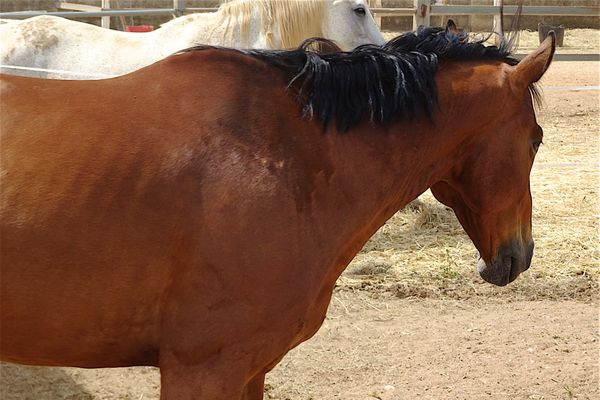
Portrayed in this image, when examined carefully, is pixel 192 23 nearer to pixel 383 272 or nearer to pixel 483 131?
pixel 383 272

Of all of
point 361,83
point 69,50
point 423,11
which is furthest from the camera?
point 423,11

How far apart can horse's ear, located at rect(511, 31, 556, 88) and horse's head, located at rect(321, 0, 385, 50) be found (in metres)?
3.22

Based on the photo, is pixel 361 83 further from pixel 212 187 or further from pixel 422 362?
pixel 422 362

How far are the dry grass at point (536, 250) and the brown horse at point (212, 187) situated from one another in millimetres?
2823

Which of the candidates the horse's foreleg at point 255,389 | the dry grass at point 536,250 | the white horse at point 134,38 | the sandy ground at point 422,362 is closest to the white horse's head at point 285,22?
the white horse at point 134,38

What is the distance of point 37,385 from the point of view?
12.3 feet

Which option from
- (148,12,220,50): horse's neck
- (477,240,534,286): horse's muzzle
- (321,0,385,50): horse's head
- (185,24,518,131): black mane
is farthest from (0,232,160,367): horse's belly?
(321,0,385,50): horse's head

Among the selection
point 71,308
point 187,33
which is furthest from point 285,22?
point 71,308

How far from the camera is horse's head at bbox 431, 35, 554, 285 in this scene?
2.27m

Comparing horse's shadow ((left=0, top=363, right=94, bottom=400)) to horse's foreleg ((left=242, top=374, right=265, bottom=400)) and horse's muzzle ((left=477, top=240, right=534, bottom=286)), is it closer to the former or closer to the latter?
horse's foreleg ((left=242, top=374, right=265, bottom=400))

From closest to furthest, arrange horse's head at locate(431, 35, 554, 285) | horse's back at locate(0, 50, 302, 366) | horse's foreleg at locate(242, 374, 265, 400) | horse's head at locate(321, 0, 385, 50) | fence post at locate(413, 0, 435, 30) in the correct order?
horse's back at locate(0, 50, 302, 366) → horse's head at locate(431, 35, 554, 285) → horse's foreleg at locate(242, 374, 265, 400) → horse's head at locate(321, 0, 385, 50) → fence post at locate(413, 0, 435, 30)

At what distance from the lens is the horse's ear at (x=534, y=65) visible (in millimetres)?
2219

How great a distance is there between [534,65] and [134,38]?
3433mm

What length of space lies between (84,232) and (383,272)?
141 inches
